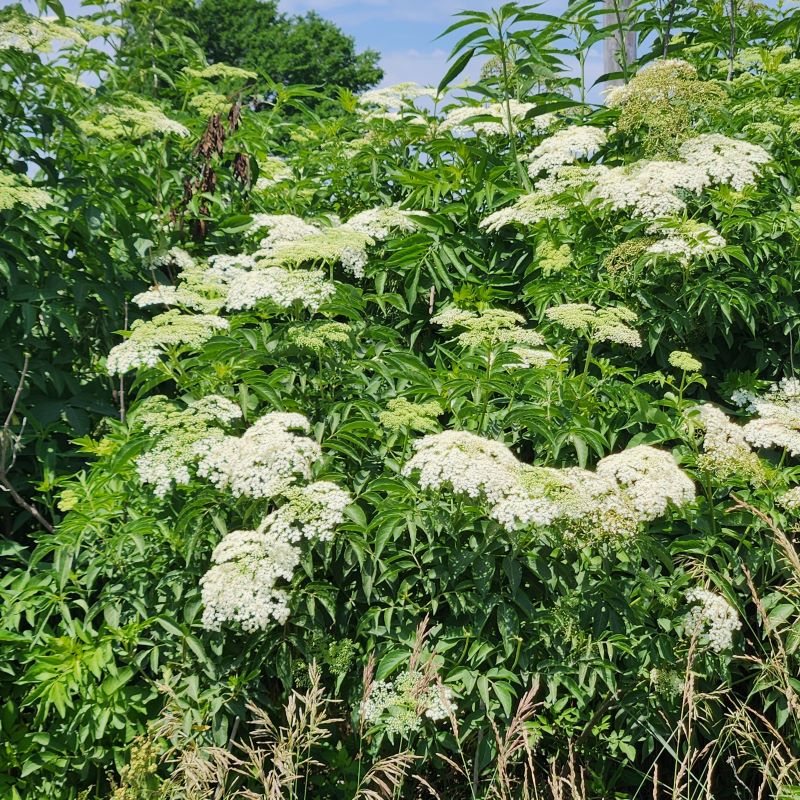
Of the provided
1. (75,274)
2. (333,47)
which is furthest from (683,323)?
(333,47)

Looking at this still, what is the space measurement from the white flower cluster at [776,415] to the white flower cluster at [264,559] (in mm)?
1523

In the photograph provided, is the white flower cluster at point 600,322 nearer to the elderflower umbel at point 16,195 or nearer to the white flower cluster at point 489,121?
the white flower cluster at point 489,121

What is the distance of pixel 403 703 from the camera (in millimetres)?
2695

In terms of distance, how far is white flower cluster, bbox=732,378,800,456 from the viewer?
3.21 metres

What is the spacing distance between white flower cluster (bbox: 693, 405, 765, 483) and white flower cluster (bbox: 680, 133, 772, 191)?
1217mm

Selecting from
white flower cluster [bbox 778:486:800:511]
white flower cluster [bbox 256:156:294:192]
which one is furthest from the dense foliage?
white flower cluster [bbox 256:156:294:192]

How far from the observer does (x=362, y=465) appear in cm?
331

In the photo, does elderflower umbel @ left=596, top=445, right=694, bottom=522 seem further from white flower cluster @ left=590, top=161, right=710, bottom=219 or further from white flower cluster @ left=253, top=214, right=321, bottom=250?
white flower cluster @ left=253, top=214, right=321, bottom=250

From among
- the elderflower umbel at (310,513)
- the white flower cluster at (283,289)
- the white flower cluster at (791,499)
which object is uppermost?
the white flower cluster at (283,289)

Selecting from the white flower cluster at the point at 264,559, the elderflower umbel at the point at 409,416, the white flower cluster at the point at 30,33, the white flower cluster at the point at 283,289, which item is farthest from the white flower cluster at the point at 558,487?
the white flower cluster at the point at 30,33

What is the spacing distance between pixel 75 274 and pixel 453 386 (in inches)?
74.6

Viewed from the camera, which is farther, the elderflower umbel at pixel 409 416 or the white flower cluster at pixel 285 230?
the white flower cluster at pixel 285 230

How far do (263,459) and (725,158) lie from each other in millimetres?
2451

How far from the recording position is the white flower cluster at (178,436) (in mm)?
2910
